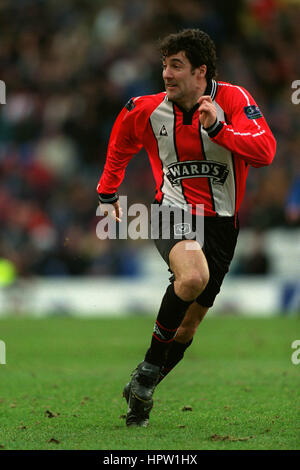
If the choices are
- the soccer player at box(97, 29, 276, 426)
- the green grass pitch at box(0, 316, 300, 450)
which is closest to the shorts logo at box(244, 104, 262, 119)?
the soccer player at box(97, 29, 276, 426)

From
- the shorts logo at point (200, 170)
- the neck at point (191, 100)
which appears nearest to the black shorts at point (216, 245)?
the shorts logo at point (200, 170)

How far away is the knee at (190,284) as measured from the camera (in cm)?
505

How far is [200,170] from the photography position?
18.2 feet

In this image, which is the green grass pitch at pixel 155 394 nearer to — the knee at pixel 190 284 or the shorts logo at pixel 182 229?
the knee at pixel 190 284

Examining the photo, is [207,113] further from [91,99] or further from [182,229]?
[91,99]

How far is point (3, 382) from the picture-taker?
7379mm

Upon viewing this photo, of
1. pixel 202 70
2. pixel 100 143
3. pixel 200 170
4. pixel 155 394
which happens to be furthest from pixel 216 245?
pixel 100 143

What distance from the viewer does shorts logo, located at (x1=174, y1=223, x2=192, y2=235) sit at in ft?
17.8

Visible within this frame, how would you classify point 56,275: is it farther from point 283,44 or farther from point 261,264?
point 283,44

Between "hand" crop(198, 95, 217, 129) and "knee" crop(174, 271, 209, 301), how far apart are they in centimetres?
88

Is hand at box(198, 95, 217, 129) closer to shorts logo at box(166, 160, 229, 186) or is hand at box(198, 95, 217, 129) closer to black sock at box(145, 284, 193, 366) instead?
shorts logo at box(166, 160, 229, 186)

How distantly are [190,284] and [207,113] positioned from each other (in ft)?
3.30

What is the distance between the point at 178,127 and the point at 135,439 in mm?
2014

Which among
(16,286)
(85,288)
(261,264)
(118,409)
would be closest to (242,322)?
(261,264)
